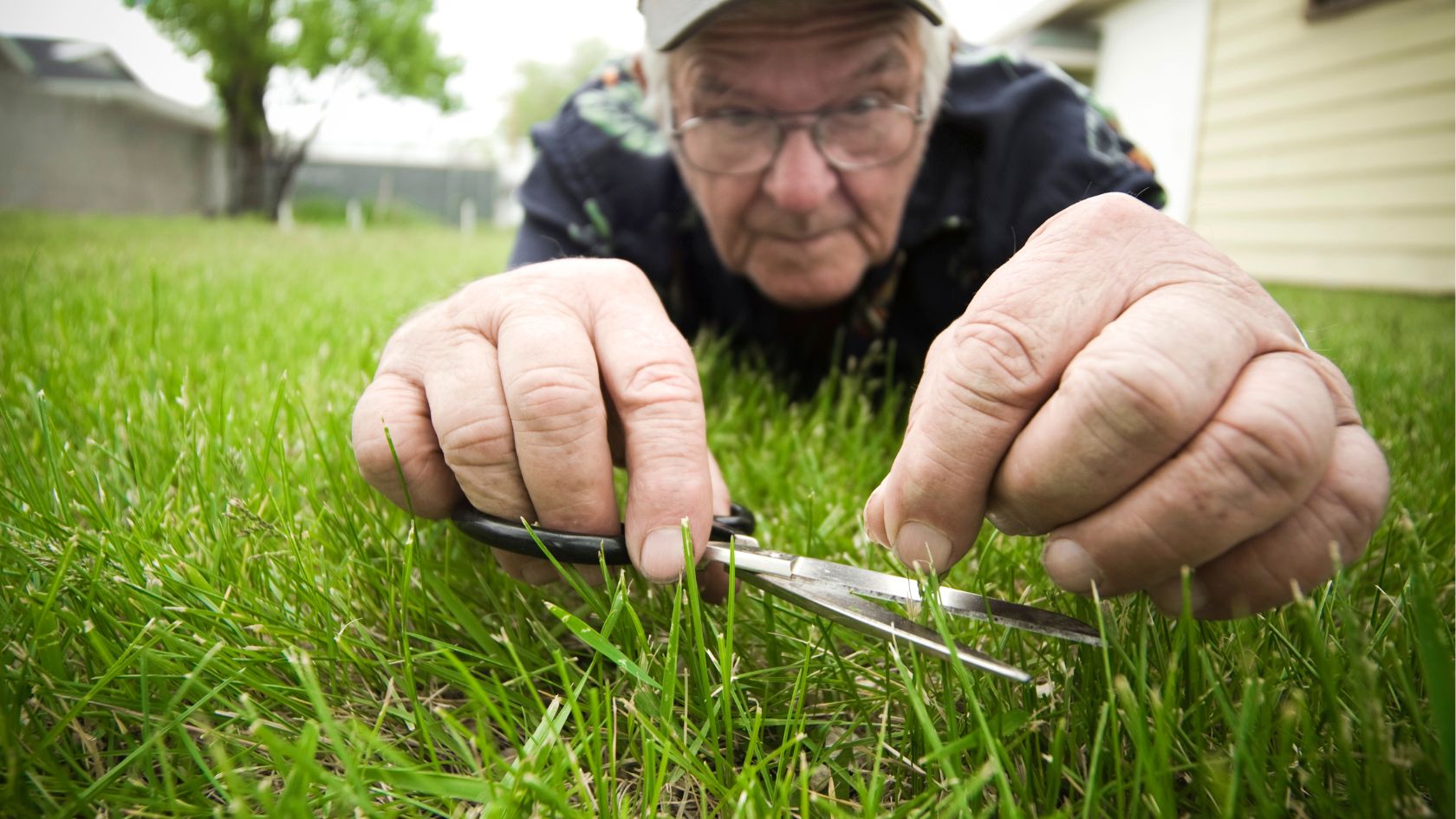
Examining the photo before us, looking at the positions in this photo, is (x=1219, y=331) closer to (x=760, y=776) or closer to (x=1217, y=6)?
(x=760, y=776)

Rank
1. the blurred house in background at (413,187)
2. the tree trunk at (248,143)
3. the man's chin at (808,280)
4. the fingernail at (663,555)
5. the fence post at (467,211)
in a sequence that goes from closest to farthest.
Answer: the fingernail at (663,555)
the man's chin at (808,280)
the tree trunk at (248,143)
the blurred house in background at (413,187)
the fence post at (467,211)

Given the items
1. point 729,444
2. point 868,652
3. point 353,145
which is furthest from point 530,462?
point 353,145

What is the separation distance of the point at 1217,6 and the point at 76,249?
817 centimetres

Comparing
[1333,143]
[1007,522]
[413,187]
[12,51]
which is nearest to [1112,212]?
[1007,522]

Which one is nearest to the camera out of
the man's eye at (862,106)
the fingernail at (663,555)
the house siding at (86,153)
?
the fingernail at (663,555)

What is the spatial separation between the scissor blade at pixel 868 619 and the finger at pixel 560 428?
0.63 ft

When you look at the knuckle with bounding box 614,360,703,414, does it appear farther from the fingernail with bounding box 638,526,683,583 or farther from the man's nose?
the man's nose

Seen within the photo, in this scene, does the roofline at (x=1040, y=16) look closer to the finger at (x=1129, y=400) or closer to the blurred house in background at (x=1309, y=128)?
the blurred house in background at (x=1309, y=128)

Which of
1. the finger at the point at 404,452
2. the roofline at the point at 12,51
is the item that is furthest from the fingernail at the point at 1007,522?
the roofline at the point at 12,51

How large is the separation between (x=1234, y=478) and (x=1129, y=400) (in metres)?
0.09

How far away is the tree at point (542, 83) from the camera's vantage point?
40312 millimetres

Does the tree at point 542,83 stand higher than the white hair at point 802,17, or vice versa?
the tree at point 542,83

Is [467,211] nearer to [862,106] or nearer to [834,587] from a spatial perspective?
[862,106]

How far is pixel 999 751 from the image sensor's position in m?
0.61
